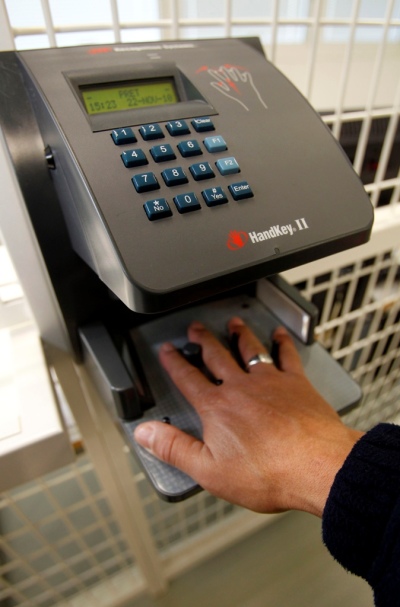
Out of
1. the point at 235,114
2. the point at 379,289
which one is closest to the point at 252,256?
the point at 235,114

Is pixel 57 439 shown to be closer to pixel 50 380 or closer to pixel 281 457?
pixel 50 380

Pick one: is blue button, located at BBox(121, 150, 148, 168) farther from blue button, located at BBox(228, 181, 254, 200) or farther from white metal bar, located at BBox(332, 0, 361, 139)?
white metal bar, located at BBox(332, 0, 361, 139)

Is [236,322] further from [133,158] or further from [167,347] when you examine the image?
[133,158]

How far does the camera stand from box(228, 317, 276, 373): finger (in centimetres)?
Result: 43

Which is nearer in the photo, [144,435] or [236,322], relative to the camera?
[144,435]

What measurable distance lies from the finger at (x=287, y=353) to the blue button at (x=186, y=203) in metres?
0.22

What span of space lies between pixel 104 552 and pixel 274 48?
1.00 metres

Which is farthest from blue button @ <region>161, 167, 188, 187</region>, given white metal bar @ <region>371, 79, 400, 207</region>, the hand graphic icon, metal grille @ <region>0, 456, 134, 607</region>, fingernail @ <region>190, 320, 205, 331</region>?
metal grille @ <region>0, 456, 134, 607</region>

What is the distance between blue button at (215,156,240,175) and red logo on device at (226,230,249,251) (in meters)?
0.05

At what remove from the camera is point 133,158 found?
0.92 ft

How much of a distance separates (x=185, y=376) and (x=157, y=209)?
19cm

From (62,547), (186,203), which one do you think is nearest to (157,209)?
(186,203)

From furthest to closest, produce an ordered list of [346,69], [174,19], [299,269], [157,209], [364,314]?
[364,314]
[299,269]
[346,69]
[174,19]
[157,209]

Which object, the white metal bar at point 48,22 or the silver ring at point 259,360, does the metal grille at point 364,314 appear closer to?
the silver ring at point 259,360
